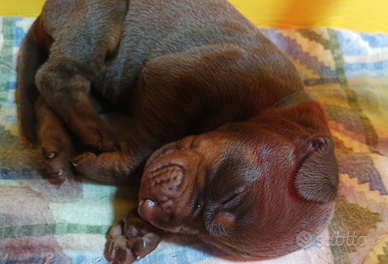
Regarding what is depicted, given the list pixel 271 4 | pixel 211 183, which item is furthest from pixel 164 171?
pixel 271 4

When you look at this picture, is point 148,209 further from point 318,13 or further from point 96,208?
point 318,13

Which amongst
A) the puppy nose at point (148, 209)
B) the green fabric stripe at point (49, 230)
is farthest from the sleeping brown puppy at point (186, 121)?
the green fabric stripe at point (49, 230)

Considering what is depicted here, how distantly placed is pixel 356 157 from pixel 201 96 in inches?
54.7

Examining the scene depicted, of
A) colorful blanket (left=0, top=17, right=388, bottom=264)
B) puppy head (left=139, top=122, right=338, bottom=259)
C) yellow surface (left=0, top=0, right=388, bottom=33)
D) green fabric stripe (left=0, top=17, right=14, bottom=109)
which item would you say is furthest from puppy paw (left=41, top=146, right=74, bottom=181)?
yellow surface (left=0, top=0, right=388, bottom=33)

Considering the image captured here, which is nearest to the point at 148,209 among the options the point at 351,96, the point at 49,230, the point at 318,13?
the point at 49,230

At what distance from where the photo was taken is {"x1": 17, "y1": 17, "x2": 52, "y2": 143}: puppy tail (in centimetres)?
211

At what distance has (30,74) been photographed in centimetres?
229

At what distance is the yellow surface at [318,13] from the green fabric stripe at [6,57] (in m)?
2.10

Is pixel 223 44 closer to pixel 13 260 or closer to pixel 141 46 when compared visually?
pixel 141 46

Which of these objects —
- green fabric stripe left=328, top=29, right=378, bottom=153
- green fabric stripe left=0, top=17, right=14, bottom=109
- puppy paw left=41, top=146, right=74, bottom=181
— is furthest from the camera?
green fabric stripe left=328, top=29, right=378, bottom=153

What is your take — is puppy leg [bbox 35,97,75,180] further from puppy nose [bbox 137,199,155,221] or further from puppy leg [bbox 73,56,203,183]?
puppy nose [bbox 137,199,155,221]

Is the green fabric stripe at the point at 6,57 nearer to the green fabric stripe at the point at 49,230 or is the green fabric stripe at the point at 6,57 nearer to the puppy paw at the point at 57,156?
the puppy paw at the point at 57,156

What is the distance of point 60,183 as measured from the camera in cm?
198

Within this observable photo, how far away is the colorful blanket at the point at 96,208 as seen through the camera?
179 cm
